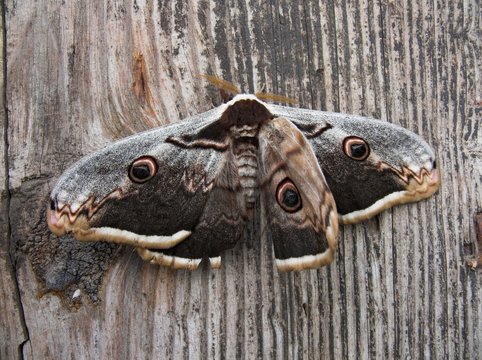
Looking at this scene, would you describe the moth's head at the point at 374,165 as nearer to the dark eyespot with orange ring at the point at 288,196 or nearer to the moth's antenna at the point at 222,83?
the dark eyespot with orange ring at the point at 288,196

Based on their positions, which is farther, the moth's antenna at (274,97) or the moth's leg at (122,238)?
the moth's antenna at (274,97)

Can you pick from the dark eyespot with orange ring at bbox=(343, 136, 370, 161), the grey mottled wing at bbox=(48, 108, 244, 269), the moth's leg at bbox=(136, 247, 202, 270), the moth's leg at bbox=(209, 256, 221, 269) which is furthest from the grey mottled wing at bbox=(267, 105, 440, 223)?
the moth's leg at bbox=(136, 247, 202, 270)

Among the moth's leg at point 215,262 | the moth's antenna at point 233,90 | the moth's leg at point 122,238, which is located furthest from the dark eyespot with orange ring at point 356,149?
the moth's leg at point 122,238

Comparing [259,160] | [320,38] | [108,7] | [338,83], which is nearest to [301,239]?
[259,160]

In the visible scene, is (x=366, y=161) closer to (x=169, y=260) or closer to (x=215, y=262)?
(x=215, y=262)

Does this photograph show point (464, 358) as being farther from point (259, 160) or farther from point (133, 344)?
point (133, 344)

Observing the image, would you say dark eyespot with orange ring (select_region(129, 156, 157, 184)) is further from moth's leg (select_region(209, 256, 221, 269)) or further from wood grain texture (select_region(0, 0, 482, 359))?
moth's leg (select_region(209, 256, 221, 269))

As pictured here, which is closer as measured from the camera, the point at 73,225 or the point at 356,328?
the point at 73,225
